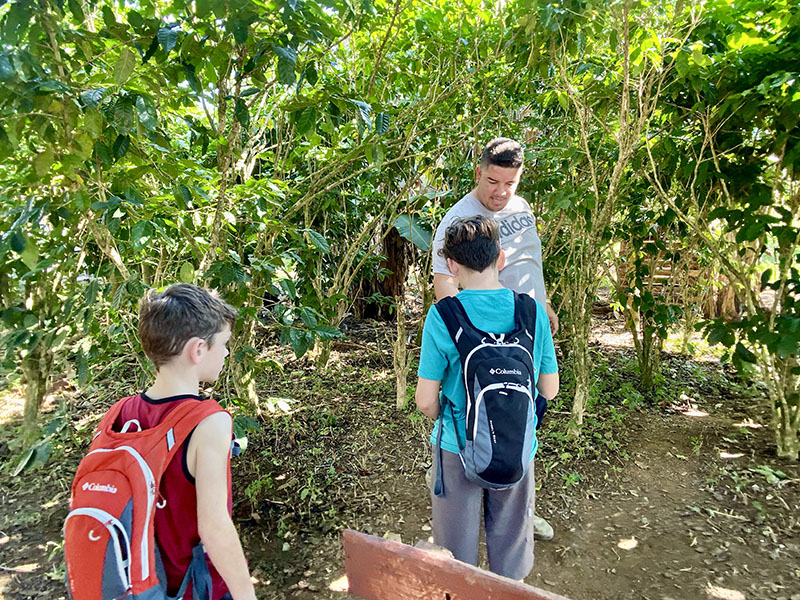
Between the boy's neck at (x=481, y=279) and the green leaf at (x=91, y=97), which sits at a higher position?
the green leaf at (x=91, y=97)

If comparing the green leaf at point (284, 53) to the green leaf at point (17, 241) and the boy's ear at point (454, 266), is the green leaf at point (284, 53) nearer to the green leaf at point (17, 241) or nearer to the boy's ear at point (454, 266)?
the boy's ear at point (454, 266)

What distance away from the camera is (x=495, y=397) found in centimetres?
142

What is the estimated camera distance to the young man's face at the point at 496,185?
204cm

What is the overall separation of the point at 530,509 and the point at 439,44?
8.50ft

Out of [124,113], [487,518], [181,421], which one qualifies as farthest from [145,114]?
[487,518]

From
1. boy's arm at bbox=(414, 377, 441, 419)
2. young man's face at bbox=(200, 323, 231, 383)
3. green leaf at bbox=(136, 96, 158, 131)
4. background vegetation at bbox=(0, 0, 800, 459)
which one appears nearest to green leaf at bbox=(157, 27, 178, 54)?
background vegetation at bbox=(0, 0, 800, 459)

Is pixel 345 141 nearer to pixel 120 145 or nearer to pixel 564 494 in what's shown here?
pixel 120 145

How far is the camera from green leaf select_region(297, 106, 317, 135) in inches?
75.0

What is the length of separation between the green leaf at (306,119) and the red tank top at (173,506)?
3.79 ft

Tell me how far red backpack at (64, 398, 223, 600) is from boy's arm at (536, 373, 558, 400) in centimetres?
110

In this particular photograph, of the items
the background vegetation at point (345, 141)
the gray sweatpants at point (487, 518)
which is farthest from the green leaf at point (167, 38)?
the gray sweatpants at point (487, 518)

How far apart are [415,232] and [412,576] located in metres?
2.93

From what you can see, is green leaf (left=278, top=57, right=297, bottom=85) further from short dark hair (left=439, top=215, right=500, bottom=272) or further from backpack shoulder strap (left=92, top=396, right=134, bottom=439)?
backpack shoulder strap (left=92, top=396, right=134, bottom=439)

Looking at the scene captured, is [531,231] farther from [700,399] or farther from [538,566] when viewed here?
[700,399]
